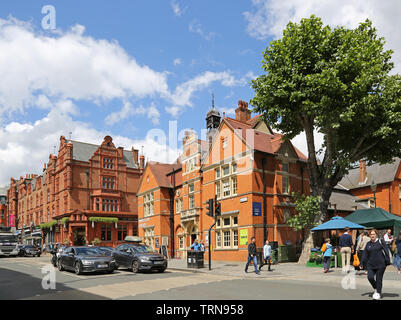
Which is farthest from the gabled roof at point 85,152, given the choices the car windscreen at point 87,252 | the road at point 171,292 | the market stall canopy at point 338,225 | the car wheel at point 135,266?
the road at point 171,292

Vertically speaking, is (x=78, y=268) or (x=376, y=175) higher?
(x=376, y=175)

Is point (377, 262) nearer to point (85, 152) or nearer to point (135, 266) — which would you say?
point (135, 266)

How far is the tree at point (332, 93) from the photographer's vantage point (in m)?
21.7

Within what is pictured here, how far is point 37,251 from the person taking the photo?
1722 inches

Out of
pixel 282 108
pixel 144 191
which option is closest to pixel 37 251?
pixel 144 191

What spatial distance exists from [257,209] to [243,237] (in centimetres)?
236

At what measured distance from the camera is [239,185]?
95.5 ft

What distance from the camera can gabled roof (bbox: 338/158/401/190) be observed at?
4078 centimetres

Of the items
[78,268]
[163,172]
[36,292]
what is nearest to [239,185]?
[78,268]

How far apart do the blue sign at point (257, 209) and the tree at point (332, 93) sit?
4462 mm

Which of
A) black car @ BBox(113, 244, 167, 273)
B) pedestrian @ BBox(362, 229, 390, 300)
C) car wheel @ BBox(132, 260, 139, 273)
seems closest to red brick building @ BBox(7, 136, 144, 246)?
black car @ BBox(113, 244, 167, 273)

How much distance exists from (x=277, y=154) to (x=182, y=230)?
13.0 meters

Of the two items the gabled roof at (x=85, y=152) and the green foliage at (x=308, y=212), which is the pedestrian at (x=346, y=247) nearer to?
the green foliage at (x=308, y=212)
